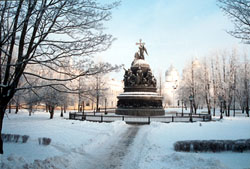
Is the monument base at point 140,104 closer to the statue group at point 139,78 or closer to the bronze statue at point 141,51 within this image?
the statue group at point 139,78

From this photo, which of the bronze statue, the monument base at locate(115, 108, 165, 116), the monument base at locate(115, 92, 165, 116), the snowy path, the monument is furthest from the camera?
the bronze statue

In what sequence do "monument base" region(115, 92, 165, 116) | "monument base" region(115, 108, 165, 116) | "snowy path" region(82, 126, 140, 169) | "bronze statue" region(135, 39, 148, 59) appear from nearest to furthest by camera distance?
"snowy path" region(82, 126, 140, 169) < "monument base" region(115, 108, 165, 116) < "monument base" region(115, 92, 165, 116) < "bronze statue" region(135, 39, 148, 59)

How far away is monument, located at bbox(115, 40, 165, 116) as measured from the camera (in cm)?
2620

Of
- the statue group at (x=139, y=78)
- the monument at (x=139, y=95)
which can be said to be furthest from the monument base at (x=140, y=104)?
the statue group at (x=139, y=78)

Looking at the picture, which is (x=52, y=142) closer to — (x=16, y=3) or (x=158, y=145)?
(x=158, y=145)

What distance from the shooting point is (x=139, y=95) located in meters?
26.5

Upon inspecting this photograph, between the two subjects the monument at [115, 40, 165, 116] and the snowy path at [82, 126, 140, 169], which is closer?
the snowy path at [82, 126, 140, 169]

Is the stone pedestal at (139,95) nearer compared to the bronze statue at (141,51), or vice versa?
the stone pedestal at (139,95)

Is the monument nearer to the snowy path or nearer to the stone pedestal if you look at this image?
the stone pedestal

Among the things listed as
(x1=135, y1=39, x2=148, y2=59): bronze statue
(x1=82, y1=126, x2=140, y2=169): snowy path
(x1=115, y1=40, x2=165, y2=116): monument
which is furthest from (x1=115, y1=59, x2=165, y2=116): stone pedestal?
(x1=82, y1=126, x2=140, y2=169): snowy path

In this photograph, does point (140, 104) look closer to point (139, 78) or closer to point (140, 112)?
point (140, 112)

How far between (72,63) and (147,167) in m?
4.80

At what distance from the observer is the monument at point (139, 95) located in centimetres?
2620

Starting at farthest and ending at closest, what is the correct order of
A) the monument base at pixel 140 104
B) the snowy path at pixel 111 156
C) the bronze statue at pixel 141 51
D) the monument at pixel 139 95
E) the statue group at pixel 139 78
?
the bronze statue at pixel 141 51 → the statue group at pixel 139 78 → the monument at pixel 139 95 → the monument base at pixel 140 104 → the snowy path at pixel 111 156
